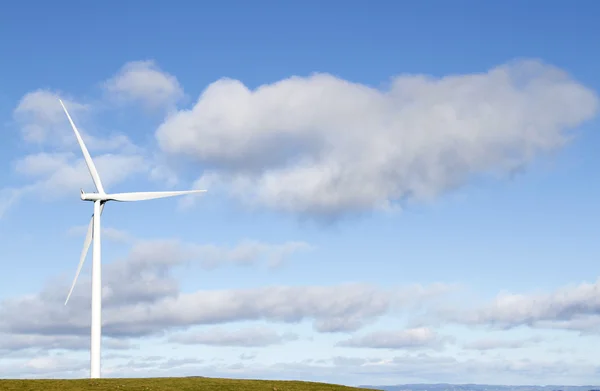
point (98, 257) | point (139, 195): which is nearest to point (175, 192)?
point (139, 195)

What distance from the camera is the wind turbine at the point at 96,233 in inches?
4168

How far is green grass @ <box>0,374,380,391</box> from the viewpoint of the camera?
98.8 metres

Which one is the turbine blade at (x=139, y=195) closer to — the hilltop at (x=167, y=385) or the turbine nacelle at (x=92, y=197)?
the turbine nacelle at (x=92, y=197)

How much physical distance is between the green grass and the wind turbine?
14.8 ft

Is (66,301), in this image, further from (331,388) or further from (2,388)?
(331,388)

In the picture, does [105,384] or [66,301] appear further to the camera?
[66,301]

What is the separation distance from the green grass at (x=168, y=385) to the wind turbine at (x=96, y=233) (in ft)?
14.8

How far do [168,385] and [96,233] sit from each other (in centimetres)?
2238

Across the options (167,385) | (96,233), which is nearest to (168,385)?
(167,385)

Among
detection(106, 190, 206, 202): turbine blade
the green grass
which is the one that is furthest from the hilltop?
detection(106, 190, 206, 202): turbine blade

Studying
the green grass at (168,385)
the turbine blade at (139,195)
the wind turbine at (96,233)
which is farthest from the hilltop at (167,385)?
the turbine blade at (139,195)

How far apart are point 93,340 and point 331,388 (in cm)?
2848

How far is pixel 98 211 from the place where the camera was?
4518 inches

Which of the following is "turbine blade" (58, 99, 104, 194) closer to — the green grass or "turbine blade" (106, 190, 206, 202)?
"turbine blade" (106, 190, 206, 202)
